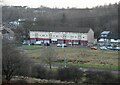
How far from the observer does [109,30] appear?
14.7m

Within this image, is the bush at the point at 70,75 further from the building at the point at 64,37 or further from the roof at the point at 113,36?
the roof at the point at 113,36

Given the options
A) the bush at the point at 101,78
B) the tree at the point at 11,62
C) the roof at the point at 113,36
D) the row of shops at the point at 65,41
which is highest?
the roof at the point at 113,36

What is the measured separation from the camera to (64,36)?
1332cm

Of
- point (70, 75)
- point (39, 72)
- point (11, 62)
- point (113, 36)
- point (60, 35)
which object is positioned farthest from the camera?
point (60, 35)

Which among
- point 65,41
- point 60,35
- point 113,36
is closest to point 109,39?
point 113,36

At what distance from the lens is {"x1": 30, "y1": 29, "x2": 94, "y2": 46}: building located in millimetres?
12984

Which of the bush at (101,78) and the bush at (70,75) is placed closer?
the bush at (101,78)

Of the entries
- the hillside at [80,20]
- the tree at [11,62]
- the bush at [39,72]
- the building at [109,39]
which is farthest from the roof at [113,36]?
the tree at [11,62]

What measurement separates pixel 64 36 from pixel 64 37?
0.05m

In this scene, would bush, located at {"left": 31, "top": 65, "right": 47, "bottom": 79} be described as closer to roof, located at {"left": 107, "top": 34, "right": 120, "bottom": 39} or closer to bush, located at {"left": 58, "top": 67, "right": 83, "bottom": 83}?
bush, located at {"left": 58, "top": 67, "right": 83, "bottom": 83}

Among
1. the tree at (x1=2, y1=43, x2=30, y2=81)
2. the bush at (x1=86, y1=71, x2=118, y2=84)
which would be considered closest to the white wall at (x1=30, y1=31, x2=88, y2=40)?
the bush at (x1=86, y1=71, x2=118, y2=84)

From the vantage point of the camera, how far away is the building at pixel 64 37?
1298cm

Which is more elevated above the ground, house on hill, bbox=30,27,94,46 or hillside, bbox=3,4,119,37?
hillside, bbox=3,4,119,37

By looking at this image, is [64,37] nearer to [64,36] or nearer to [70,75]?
[64,36]
